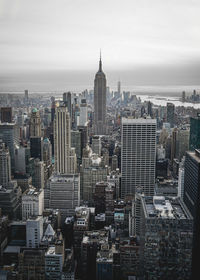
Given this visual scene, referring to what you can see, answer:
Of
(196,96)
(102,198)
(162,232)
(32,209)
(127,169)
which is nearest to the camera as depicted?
(162,232)

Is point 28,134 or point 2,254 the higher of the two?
point 28,134

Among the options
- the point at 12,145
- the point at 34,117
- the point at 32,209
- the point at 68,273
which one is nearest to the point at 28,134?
the point at 34,117

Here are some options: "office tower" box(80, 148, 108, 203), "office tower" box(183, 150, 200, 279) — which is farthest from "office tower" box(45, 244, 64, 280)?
"office tower" box(80, 148, 108, 203)

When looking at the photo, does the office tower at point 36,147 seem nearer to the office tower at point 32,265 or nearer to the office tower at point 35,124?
the office tower at point 35,124

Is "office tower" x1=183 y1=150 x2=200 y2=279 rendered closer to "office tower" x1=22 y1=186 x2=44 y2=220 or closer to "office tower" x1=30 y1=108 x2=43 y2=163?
"office tower" x1=22 y1=186 x2=44 y2=220

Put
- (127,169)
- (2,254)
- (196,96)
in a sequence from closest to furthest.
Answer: (2,254) → (196,96) → (127,169)

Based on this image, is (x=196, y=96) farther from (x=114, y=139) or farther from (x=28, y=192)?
(x=114, y=139)
